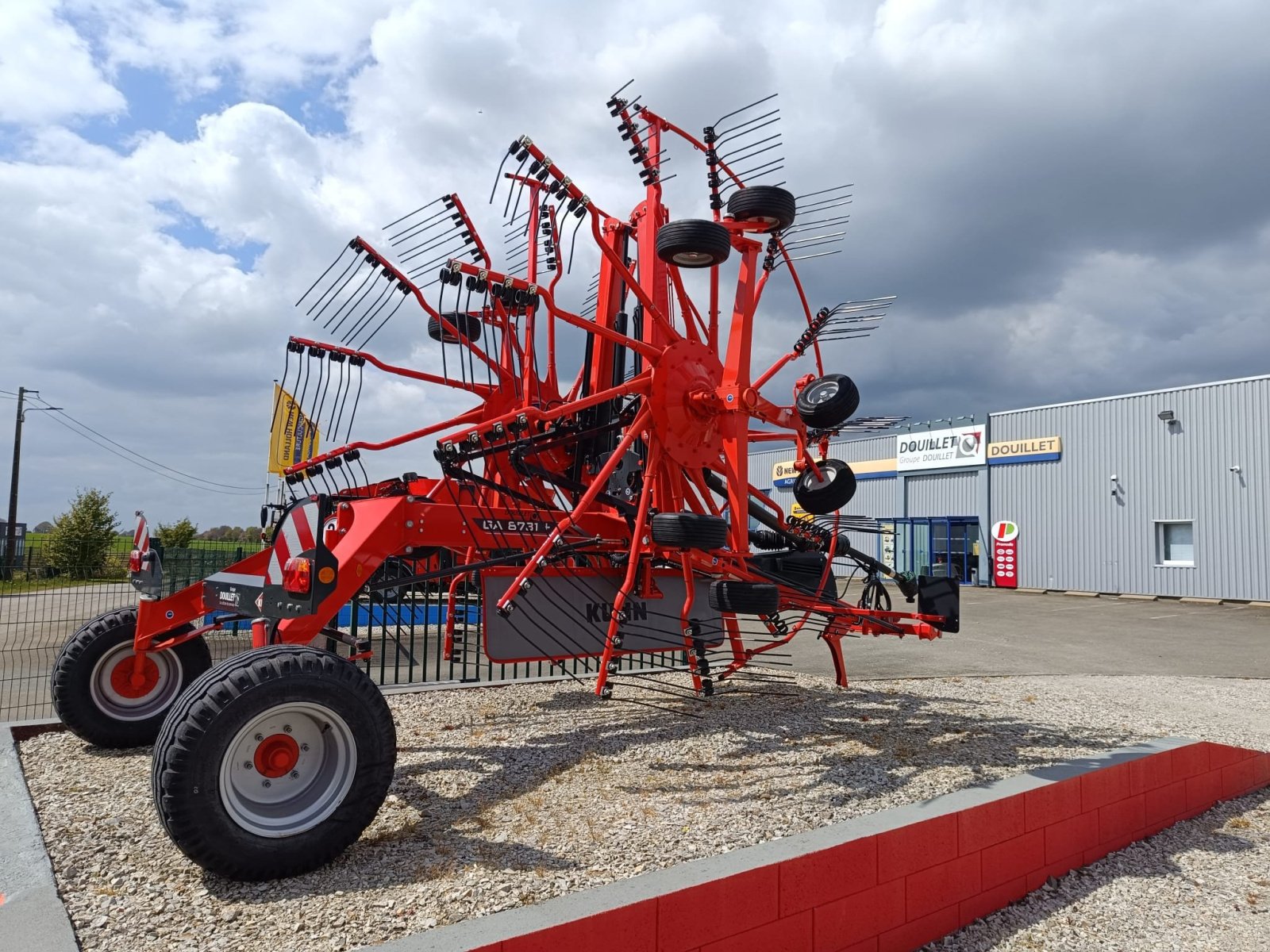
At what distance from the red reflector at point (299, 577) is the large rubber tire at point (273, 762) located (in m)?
0.65

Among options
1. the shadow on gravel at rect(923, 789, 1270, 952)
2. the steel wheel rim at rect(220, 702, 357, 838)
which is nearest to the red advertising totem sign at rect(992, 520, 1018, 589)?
the shadow on gravel at rect(923, 789, 1270, 952)

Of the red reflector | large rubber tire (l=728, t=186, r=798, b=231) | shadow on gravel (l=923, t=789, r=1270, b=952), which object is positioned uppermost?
large rubber tire (l=728, t=186, r=798, b=231)

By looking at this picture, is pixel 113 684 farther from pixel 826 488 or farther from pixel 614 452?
pixel 826 488

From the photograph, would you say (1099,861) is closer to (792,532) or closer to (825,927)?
(825,927)

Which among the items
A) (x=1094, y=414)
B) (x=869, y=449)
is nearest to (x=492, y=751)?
(x=1094, y=414)

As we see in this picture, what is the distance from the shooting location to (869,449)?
107 ft

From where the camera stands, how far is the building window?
22938 millimetres

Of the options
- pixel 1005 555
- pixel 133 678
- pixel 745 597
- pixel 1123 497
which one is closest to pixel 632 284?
pixel 745 597

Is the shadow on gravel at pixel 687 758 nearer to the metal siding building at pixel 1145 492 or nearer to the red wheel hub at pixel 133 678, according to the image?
the red wheel hub at pixel 133 678

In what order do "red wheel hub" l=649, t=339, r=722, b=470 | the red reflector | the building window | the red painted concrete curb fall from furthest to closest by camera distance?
1. the building window
2. "red wheel hub" l=649, t=339, r=722, b=470
3. the red reflector
4. the red painted concrete curb

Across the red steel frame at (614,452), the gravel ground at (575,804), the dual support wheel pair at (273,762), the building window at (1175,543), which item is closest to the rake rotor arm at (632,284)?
the red steel frame at (614,452)

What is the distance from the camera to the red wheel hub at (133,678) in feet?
17.4

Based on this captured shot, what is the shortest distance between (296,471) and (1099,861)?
566 centimetres

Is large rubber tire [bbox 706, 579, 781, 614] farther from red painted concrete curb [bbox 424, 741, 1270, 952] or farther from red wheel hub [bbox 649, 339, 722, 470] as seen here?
red painted concrete curb [bbox 424, 741, 1270, 952]
